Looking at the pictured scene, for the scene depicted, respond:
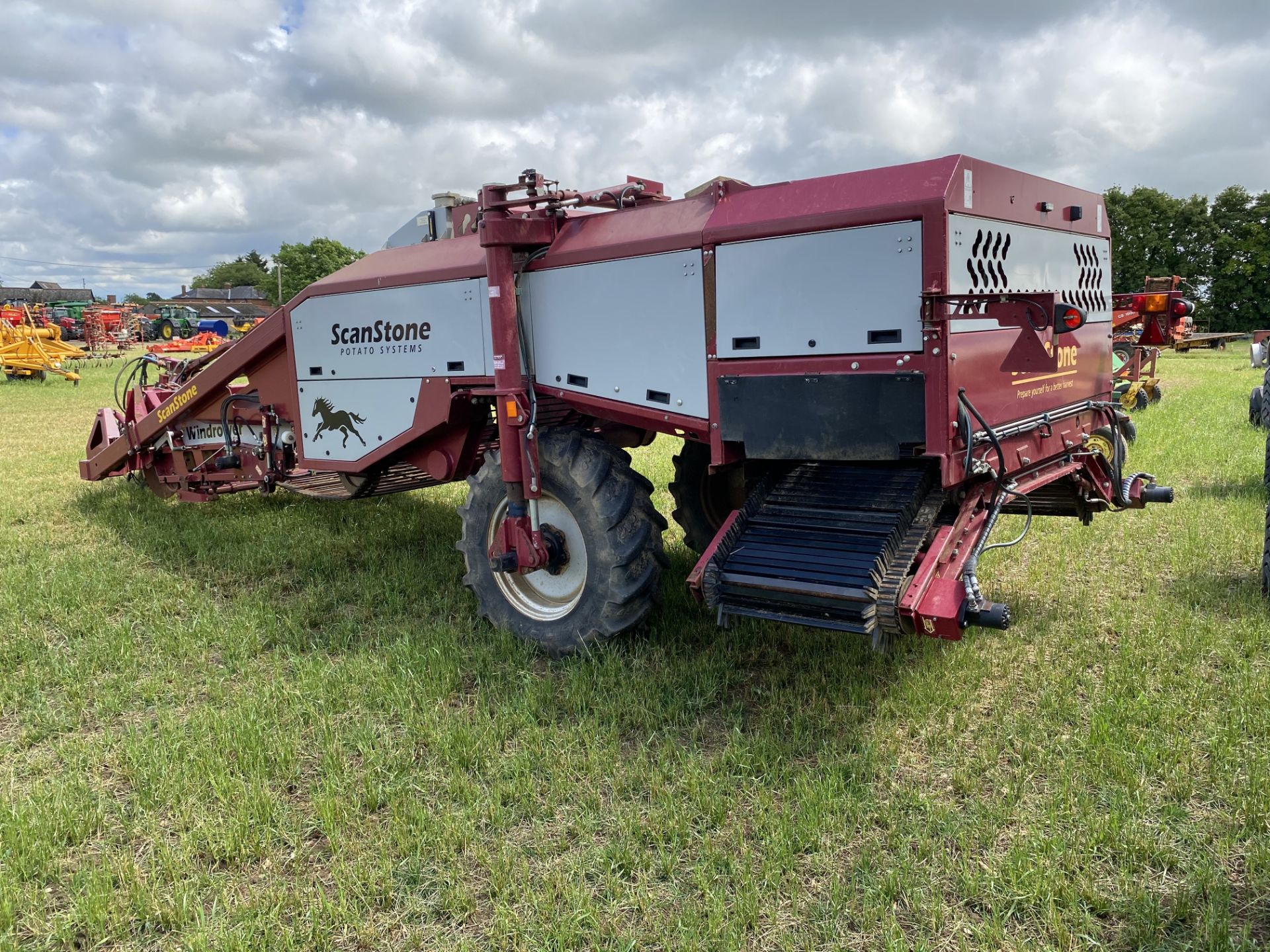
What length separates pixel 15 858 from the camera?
2973mm

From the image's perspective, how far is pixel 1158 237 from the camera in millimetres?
48594

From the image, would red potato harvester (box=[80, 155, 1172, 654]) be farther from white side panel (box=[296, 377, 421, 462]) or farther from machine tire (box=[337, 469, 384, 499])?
machine tire (box=[337, 469, 384, 499])

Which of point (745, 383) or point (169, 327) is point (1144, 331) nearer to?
point (745, 383)

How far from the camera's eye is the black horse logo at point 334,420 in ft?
18.0

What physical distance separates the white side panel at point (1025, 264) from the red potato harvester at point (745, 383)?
15mm

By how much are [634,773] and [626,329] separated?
1.94m

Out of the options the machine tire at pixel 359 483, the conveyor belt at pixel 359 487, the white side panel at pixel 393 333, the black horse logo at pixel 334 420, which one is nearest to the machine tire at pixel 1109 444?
the white side panel at pixel 393 333

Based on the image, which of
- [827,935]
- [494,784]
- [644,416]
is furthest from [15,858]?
[644,416]

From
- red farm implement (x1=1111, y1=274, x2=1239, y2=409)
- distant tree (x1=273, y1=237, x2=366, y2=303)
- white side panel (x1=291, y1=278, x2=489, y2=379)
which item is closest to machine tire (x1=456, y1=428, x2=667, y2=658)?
white side panel (x1=291, y1=278, x2=489, y2=379)

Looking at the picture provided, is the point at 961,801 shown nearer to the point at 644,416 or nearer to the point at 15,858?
the point at 644,416

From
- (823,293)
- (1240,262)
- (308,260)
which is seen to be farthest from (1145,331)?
(308,260)

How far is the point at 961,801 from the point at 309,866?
7.14 ft

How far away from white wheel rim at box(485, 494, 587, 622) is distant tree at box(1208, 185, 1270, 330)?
51269 mm

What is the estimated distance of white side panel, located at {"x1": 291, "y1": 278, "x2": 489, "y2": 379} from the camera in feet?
15.6
